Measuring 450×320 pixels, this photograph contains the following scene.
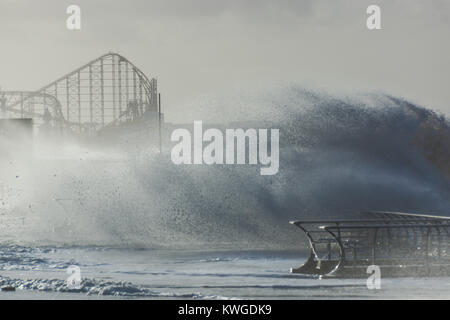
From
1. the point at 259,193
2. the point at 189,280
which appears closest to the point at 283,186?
the point at 259,193

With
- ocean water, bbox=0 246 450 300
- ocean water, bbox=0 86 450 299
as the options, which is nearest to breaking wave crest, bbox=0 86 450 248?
ocean water, bbox=0 86 450 299

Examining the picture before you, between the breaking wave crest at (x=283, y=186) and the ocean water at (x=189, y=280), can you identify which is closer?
the ocean water at (x=189, y=280)

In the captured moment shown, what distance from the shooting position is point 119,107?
271 ft

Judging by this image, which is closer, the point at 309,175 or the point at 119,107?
the point at 309,175

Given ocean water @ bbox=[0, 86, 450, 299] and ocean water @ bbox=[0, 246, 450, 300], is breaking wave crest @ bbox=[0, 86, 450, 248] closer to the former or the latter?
ocean water @ bbox=[0, 86, 450, 299]

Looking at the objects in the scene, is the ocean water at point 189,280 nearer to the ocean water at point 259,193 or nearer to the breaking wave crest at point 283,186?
the ocean water at point 259,193

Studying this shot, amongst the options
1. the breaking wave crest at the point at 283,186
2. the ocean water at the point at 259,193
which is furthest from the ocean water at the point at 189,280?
the breaking wave crest at the point at 283,186

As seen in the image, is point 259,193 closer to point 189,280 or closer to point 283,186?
point 283,186

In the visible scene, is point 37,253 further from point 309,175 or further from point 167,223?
point 309,175

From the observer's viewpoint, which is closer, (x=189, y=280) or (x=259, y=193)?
(x=189, y=280)

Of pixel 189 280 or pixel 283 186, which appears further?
pixel 283 186

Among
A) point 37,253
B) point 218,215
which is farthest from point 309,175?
point 37,253
